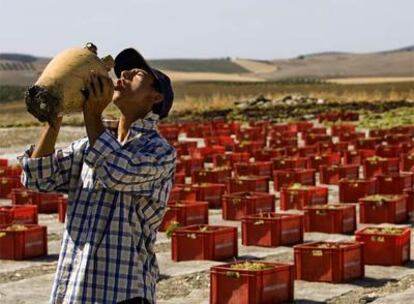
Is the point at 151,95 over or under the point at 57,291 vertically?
over

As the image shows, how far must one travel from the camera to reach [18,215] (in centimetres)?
1336

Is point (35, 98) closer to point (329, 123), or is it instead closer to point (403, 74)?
point (329, 123)

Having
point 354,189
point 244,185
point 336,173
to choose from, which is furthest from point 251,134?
point 354,189

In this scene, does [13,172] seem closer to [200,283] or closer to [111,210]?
[200,283]

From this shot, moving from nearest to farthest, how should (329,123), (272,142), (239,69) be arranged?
(272,142) → (329,123) → (239,69)

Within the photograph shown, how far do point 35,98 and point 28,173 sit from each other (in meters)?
0.36

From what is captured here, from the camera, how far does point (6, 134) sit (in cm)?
3153

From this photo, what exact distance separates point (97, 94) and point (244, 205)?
10.3m

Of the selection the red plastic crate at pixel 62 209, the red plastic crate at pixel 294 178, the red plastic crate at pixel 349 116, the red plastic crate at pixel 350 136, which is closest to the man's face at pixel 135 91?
the red plastic crate at pixel 62 209

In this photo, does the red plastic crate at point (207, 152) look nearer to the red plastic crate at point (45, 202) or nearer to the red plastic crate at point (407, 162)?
the red plastic crate at point (407, 162)

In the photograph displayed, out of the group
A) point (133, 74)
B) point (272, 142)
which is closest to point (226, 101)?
point (272, 142)

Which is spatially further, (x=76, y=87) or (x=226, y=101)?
(x=226, y=101)

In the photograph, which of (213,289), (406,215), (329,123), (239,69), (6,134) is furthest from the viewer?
(239,69)

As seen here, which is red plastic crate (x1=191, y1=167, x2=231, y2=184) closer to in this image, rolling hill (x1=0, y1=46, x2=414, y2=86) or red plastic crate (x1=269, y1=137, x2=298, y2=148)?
red plastic crate (x1=269, y1=137, x2=298, y2=148)
